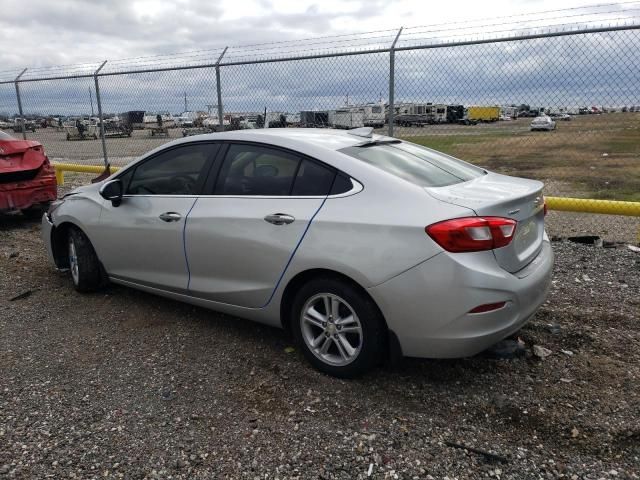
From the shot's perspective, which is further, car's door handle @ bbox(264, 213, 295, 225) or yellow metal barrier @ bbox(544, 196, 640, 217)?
yellow metal barrier @ bbox(544, 196, 640, 217)

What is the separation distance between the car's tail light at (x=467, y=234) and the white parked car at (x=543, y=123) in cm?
425

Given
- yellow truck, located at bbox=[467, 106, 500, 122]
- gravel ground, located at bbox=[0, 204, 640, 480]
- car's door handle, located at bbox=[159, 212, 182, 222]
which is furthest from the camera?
yellow truck, located at bbox=[467, 106, 500, 122]

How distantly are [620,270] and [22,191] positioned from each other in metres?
7.38

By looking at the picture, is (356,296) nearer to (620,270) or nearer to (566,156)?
(620,270)

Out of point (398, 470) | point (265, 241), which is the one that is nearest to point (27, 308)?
point (265, 241)

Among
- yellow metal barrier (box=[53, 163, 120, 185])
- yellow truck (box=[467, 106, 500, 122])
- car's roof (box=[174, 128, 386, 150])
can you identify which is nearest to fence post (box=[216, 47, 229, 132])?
yellow metal barrier (box=[53, 163, 120, 185])

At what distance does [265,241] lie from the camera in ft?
11.5

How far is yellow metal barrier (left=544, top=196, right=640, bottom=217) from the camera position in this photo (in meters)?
5.69

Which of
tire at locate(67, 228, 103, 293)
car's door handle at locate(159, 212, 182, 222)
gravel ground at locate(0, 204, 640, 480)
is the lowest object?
gravel ground at locate(0, 204, 640, 480)

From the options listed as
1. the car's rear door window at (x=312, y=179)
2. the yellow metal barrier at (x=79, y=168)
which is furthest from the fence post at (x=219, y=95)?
the car's rear door window at (x=312, y=179)

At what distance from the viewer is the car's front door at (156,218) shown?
4070 millimetres

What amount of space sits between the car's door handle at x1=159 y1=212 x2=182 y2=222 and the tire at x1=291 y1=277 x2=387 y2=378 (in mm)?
1168

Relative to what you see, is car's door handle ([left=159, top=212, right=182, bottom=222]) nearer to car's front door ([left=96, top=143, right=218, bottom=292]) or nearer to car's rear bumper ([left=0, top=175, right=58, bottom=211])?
car's front door ([left=96, top=143, right=218, bottom=292])

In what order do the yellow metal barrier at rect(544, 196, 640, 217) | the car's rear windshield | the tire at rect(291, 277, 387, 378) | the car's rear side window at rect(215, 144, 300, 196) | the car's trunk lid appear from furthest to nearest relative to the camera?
the yellow metal barrier at rect(544, 196, 640, 217) < the car's rear side window at rect(215, 144, 300, 196) < the car's rear windshield < the tire at rect(291, 277, 387, 378) < the car's trunk lid
